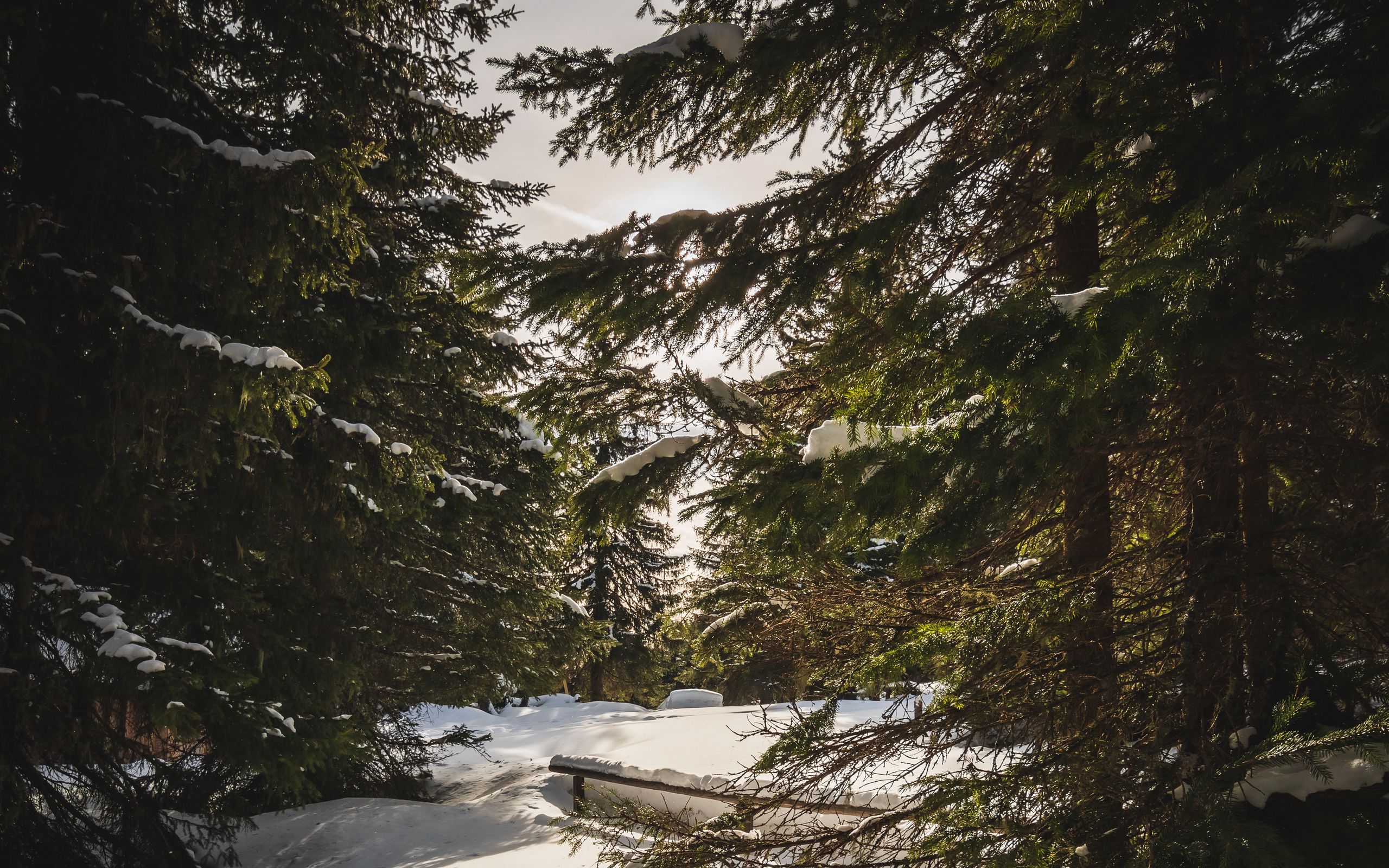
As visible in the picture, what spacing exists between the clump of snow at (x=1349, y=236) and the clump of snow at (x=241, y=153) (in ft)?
17.2

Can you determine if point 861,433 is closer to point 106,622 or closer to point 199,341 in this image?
point 199,341

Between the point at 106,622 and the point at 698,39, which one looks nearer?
the point at 698,39

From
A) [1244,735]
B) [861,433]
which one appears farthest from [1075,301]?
[1244,735]

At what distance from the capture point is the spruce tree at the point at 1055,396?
78.7 inches

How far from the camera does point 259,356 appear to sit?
172 inches

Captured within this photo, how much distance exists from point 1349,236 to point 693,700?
633 inches

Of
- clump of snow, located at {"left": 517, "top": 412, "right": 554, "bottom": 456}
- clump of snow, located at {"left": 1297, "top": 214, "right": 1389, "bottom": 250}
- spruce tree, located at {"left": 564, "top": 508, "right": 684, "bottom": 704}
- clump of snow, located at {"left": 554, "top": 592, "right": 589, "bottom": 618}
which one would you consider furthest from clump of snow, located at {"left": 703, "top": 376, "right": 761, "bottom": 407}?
spruce tree, located at {"left": 564, "top": 508, "right": 684, "bottom": 704}

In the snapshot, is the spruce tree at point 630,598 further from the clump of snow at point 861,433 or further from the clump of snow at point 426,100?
the clump of snow at point 861,433

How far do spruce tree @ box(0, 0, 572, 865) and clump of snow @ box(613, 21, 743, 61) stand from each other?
1377 mm

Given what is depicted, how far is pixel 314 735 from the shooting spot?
5875 mm

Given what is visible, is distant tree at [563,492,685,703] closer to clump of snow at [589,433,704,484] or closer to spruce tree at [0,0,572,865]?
spruce tree at [0,0,572,865]

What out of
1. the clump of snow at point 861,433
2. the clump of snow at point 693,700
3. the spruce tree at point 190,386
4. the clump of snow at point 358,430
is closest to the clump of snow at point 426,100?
the spruce tree at point 190,386

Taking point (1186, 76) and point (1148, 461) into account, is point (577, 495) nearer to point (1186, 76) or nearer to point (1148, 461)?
point (1148, 461)

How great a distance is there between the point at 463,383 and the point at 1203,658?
28.0 ft
